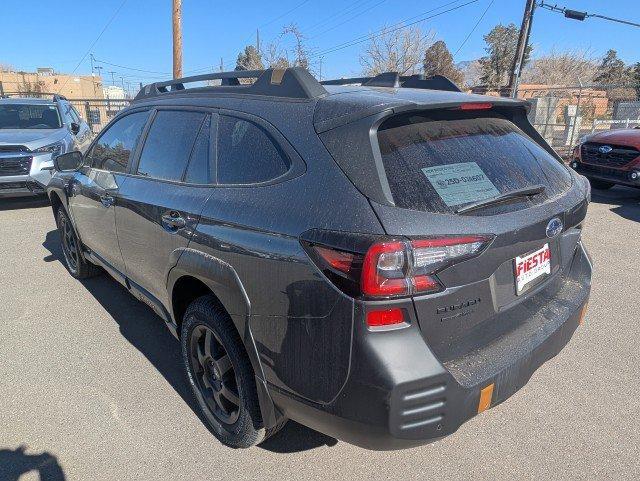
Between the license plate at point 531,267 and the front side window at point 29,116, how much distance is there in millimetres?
9173

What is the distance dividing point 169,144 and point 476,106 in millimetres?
1766

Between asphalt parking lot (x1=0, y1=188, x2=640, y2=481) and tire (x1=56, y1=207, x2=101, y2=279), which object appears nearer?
asphalt parking lot (x1=0, y1=188, x2=640, y2=481)

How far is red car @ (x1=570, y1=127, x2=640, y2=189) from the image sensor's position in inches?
298

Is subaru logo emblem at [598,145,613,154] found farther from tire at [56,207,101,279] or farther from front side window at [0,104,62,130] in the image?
front side window at [0,104,62,130]

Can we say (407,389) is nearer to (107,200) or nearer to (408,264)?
(408,264)

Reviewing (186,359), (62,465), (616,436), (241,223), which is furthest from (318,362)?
(616,436)

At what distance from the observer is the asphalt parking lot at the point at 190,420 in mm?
2340

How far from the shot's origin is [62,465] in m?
2.38

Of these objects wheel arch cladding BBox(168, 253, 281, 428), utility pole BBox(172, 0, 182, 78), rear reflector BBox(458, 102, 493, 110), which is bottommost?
wheel arch cladding BBox(168, 253, 281, 428)

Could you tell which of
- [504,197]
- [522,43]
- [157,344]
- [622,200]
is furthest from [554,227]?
[522,43]

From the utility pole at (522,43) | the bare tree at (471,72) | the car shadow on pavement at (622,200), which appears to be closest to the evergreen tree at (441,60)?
the bare tree at (471,72)

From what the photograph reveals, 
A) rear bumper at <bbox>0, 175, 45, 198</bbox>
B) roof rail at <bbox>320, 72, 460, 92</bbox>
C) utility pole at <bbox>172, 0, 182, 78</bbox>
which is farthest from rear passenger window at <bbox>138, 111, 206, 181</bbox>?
utility pole at <bbox>172, 0, 182, 78</bbox>

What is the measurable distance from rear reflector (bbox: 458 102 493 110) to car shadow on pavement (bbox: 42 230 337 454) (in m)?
1.82

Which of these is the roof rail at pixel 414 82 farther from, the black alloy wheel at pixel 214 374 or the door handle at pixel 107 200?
the black alloy wheel at pixel 214 374
